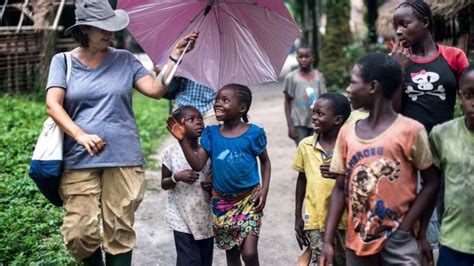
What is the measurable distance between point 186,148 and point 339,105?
39.2 inches

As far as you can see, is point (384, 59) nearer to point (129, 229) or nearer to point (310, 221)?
point (310, 221)

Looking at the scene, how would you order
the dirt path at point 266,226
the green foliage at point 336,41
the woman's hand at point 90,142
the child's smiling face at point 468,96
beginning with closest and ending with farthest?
the child's smiling face at point 468,96 < the woman's hand at point 90,142 < the dirt path at point 266,226 < the green foliage at point 336,41

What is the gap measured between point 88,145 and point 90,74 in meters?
0.54

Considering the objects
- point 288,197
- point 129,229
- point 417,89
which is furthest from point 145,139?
point 417,89

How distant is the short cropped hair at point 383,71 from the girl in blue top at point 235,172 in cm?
125

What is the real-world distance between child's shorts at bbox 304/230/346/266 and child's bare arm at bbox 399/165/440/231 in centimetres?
79

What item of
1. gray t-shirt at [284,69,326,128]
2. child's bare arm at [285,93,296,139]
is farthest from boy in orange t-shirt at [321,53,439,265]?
child's bare arm at [285,93,296,139]

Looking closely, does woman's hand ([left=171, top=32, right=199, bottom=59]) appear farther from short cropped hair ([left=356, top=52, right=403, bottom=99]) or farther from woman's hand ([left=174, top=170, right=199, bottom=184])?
short cropped hair ([left=356, top=52, right=403, bottom=99])

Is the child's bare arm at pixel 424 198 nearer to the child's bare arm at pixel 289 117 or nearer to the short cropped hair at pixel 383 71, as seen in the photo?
the short cropped hair at pixel 383 71

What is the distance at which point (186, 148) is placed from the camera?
13.9ft

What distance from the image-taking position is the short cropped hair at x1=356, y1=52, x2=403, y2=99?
3318mm

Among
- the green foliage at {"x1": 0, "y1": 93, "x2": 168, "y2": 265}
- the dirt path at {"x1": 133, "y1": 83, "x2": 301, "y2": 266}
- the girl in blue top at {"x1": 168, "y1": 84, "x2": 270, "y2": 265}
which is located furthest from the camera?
the dirt path at {"x1": 133, "y1": 83, "x2": 301, "y2": 266}

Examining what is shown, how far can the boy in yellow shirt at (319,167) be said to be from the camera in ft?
13.5

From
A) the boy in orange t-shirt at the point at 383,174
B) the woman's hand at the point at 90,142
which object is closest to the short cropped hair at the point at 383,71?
the boy in orange t-shirt at the point at 383,174
